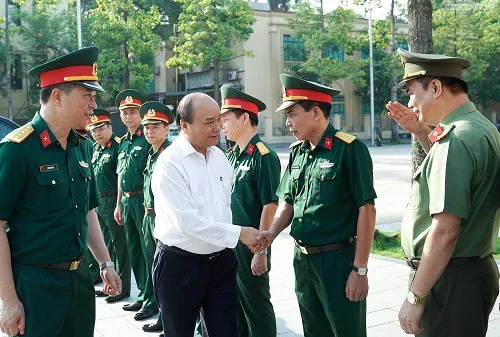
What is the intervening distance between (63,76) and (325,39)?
109 ft

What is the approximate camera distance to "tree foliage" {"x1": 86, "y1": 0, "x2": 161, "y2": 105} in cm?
2922

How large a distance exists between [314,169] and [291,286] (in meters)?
3.08

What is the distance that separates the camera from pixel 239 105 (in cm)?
475

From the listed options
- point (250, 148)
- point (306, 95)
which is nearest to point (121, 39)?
point (250, 148)

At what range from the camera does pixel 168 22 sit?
3900 cm

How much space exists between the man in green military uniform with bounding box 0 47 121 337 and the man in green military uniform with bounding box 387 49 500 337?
1.80 meters

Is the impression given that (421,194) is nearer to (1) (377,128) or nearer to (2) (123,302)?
(2) (123,302)

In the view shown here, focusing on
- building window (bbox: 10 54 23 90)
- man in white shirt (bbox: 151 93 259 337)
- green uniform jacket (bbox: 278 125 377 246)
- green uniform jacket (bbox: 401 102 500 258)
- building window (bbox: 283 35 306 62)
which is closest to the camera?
green uniform jacket (bbox: 401 102 500 258)

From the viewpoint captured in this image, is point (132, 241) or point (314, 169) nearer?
point (314, 169)

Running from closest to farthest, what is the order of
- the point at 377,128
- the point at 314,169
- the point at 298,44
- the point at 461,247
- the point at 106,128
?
the point at 461,247 → the point at 314,169 → the point at 106,128 → the point at 377,128 → the point at 298,44

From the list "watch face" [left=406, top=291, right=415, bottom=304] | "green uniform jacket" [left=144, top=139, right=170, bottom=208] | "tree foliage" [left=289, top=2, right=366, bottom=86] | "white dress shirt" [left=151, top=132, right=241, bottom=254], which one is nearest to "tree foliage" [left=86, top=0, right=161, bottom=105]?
"tree foliage" [left=289, top=2, right=366, bottom=86]

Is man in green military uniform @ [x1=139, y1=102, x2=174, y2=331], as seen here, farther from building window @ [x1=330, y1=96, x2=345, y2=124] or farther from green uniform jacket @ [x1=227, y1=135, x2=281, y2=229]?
building window @ [x1=330, y1=96, x2=345, y2=124]

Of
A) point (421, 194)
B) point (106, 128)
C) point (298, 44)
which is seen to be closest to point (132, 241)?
point (106, 128)

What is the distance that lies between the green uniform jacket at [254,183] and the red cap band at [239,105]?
280mm
